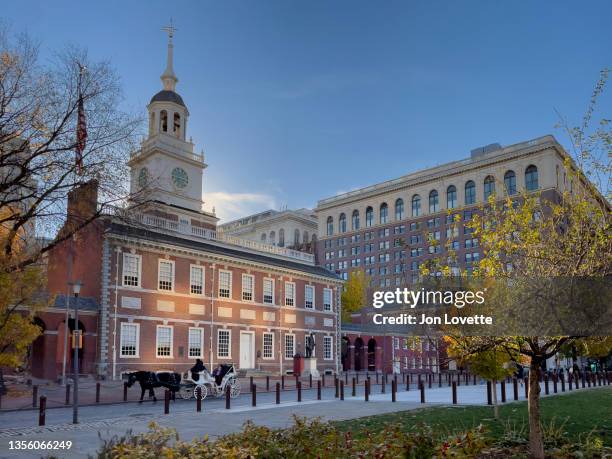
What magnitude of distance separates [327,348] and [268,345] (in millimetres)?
8003

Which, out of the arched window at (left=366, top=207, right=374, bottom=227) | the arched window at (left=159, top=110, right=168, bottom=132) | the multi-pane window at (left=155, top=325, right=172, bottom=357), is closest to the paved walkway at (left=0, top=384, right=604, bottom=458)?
the multi-pane window at (left=155, top=325, right=172, bottom=357)

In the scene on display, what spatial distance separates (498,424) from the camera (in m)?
14.5

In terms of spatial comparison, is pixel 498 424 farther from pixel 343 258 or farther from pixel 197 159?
pixel 343 258

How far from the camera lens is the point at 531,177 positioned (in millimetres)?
93625

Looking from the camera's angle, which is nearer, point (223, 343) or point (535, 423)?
point (535, 423)

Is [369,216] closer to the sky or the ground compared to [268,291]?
closer to the sky

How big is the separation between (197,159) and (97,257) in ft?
68.7

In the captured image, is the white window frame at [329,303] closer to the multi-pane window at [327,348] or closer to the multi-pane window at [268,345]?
the multi-pane window at [327,348]

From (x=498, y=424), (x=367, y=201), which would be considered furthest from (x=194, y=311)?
(x=367, y=201)

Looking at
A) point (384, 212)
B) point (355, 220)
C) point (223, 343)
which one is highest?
point (384, 212)

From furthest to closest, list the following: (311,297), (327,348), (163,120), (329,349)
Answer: (163,120) < (329,349) < (327,348) < (311,297)

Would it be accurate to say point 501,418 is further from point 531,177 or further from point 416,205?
point 416,205

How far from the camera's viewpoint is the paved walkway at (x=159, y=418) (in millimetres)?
14023

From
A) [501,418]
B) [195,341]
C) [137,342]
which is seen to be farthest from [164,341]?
[501,418]
